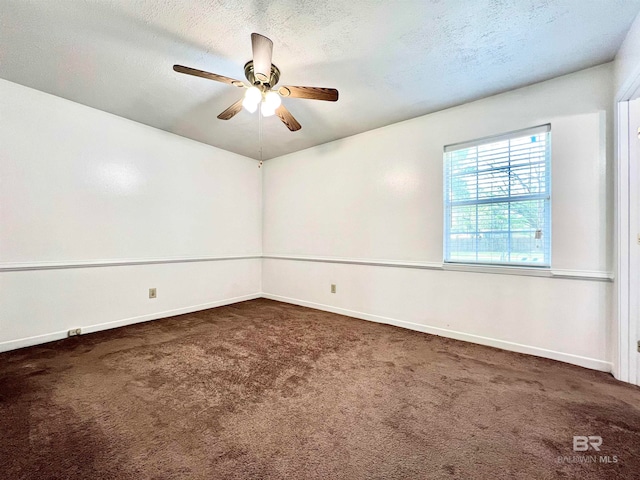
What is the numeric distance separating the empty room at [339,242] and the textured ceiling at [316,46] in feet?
0.06

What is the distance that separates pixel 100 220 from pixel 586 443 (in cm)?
432

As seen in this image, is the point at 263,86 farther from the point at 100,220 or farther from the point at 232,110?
the point at 100,220

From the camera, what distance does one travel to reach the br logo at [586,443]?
4.21 feet

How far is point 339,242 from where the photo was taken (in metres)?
3.65

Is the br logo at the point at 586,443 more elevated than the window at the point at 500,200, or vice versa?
the window at the point at 500,200

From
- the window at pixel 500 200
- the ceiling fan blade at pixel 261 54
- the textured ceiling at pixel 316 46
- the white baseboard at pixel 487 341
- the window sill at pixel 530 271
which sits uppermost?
the textured ceiling at pixel 316 46

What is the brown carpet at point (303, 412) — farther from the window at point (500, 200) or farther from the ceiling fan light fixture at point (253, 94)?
the ceiling fan light fixture at point (253, 94)

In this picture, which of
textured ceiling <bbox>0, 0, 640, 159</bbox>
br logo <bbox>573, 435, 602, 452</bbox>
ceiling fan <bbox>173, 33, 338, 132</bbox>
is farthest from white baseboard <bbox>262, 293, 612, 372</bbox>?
ceiling fan <bbox>173, 33, 338, 132</bbox>

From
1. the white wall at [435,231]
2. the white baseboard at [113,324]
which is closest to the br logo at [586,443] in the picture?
the white wall at [435,231]

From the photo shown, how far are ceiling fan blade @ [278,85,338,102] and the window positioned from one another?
1.57m

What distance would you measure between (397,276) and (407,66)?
2131mm

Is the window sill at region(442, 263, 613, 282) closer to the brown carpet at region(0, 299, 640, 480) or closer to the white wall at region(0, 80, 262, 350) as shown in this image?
the brown carpet at region(0, 299, 640, 480)

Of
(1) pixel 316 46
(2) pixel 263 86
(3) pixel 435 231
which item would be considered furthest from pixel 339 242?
(1) pixel 316 46

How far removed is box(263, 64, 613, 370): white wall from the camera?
2.09m
